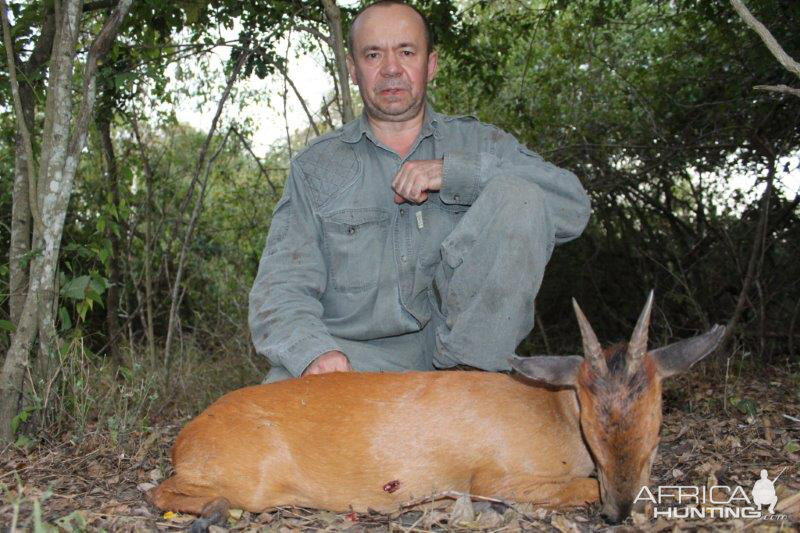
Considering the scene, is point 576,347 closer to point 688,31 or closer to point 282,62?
point 688,31

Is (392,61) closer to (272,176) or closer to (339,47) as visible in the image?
(339,47)

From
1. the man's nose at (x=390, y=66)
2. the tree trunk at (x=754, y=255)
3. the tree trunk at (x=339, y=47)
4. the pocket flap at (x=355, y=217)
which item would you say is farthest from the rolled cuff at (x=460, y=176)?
the tree trunk at (x=754, y=255)

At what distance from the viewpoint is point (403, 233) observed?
182 inches

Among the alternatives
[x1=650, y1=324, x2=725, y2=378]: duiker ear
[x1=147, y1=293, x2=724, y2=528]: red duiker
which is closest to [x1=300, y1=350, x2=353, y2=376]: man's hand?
Result: [x1=147, y1=293, x2=724, y2=528]: red duiker

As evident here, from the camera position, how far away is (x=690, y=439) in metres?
4.44

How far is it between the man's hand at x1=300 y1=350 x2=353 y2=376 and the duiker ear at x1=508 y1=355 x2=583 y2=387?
1167 mm

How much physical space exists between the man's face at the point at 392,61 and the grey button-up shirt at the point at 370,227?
8.1 inches

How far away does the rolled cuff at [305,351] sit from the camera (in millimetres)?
4000

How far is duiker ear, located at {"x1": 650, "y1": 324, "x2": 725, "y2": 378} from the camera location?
3012 mm

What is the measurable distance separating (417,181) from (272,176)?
754 centimetres

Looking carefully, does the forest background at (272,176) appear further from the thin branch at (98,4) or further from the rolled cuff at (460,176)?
Answer: the rolled cuff at (460,176)

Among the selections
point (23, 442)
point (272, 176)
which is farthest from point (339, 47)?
point (272, 176)

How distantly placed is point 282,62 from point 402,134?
2.42m

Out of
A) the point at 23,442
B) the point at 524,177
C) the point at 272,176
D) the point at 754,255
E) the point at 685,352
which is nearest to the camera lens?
the point at 685,352
